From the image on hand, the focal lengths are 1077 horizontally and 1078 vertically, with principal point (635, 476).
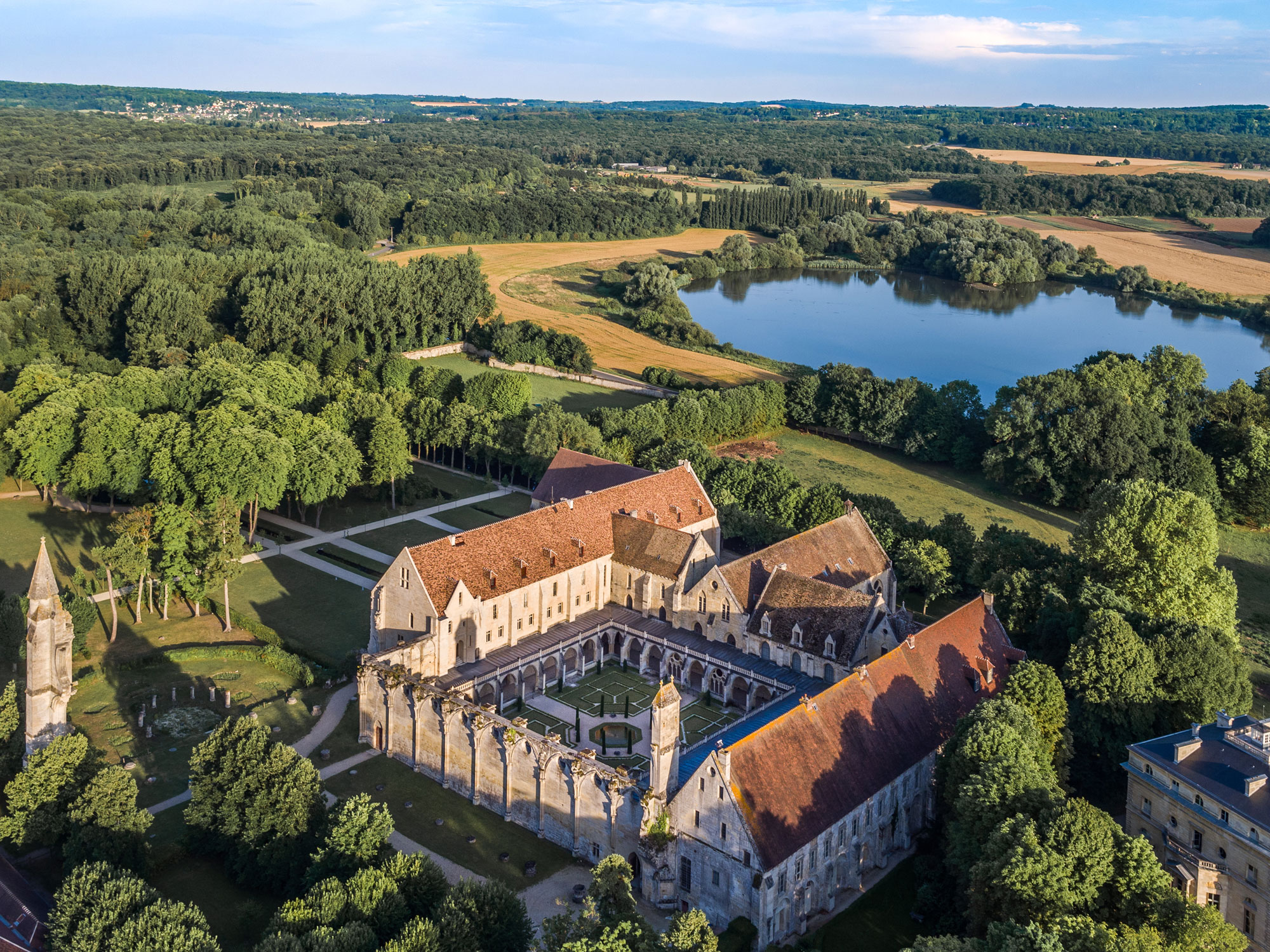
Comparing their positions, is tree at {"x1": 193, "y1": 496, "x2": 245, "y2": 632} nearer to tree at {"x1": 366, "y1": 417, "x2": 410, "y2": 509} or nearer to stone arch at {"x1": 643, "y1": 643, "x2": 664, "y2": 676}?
tree at {"x1": 366, "y1": 417, "x2": 410, "y2": 509}

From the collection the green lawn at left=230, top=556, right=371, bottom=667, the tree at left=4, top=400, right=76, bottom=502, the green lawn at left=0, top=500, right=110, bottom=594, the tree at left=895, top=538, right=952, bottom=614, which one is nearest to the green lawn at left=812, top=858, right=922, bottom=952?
the tree at left=895, top=538, right=952, bottom=614

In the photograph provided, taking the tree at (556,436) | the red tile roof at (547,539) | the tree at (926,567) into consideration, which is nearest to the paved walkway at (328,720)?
the red tile roof at (547,539)

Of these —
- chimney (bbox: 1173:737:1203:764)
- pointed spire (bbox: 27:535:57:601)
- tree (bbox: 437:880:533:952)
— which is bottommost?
tree (bbox: 437:880:533:952)

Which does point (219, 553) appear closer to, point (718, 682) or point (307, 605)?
point (307, 605)

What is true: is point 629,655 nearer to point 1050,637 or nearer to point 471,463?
point 1050,637

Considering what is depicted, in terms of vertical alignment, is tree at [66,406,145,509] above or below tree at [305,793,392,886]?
above

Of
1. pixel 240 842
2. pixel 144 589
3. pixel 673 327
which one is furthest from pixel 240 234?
pixel 240 842
